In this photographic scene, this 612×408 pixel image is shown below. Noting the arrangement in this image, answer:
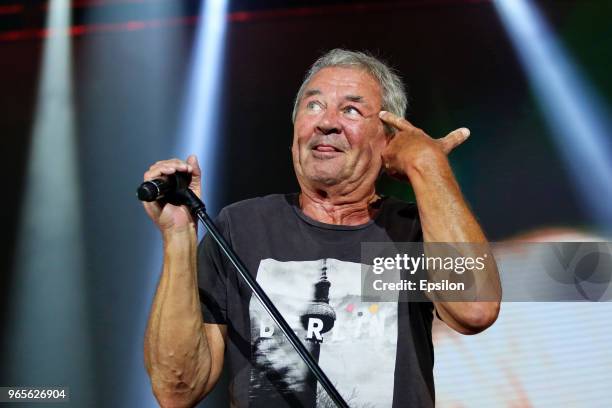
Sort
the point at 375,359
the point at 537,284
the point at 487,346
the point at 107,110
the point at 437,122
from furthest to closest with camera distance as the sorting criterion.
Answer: the point at 107,110, the point at 437,122, the point at 487,346, the point at 537,284, the point at 375,359

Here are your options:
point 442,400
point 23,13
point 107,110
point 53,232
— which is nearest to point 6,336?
point 53,232

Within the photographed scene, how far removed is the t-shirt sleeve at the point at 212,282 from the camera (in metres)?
1.85

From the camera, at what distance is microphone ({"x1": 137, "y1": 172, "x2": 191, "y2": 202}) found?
4.88 ft

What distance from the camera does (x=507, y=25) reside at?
10.4 feet

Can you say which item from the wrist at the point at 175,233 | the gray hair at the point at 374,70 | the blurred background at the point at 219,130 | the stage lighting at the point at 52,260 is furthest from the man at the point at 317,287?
the stage lighting at the point at 52,260

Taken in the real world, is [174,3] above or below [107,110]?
above

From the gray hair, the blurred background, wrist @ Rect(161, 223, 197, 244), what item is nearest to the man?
wrist @ Rect(161, 223, 197, 244)

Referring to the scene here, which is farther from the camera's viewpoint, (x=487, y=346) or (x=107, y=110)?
(x=107, y=110)

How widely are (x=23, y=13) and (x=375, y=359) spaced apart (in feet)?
8.53

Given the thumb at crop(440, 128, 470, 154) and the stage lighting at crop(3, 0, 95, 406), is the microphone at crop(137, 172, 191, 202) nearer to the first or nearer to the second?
the thumb at crop(440, 128, 470, 154)

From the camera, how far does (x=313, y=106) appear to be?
2057 millimetres

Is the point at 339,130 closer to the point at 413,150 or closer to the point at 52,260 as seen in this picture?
the point at 413,150

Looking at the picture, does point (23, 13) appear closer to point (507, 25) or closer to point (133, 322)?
point (133, 322)

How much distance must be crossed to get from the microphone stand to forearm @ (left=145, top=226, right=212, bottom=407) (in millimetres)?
132
